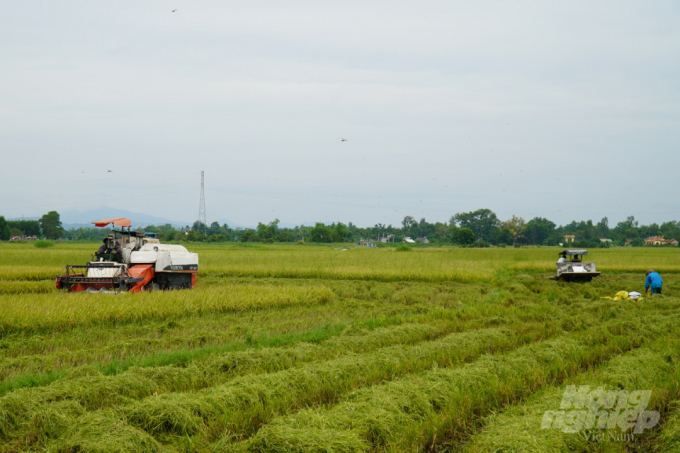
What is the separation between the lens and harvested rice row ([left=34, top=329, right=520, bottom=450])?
14.0 ft

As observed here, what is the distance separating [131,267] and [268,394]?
30.5 feet

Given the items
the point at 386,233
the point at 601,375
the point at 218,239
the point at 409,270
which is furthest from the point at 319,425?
the point at 386,233

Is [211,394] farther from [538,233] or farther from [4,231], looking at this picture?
[538,233]

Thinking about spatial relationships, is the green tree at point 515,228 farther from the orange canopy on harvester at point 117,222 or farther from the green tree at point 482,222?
the orange canopy on harvester at point 117,222

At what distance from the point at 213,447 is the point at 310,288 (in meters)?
9.63

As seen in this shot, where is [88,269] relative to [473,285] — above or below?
above

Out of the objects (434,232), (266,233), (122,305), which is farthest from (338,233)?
(122,305)

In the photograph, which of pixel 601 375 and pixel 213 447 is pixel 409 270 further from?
pixel 213 447

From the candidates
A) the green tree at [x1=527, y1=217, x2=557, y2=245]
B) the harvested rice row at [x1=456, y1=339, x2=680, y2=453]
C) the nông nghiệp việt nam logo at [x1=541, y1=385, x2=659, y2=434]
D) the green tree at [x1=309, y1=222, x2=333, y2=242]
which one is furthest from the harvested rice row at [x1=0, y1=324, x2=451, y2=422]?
the green tree at [x1=527, y1=217, x2=557, y2=245]

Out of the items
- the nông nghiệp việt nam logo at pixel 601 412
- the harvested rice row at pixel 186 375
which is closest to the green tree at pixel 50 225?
the harvested rice row at pixel 186 375

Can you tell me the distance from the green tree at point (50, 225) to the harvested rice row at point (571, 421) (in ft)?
295

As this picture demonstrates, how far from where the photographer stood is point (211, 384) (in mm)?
5461

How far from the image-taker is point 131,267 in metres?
12.8

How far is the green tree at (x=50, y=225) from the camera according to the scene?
79.7 metres
